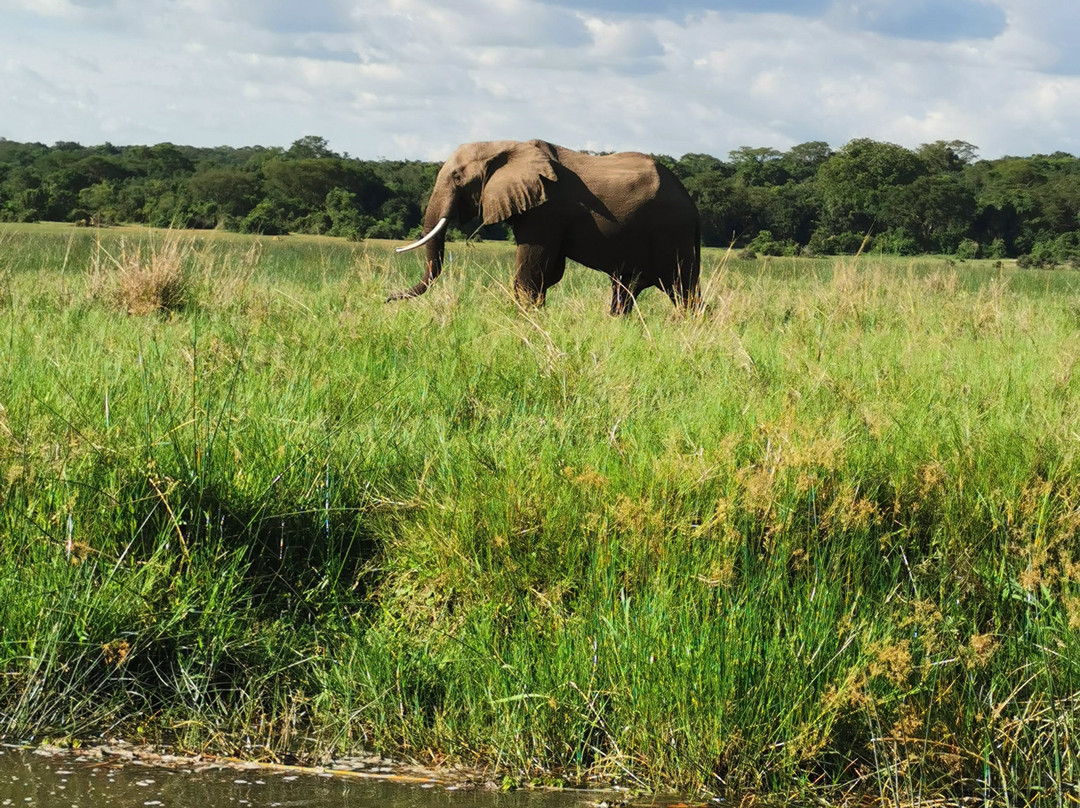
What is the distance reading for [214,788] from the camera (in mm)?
2730

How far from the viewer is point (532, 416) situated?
4523mm

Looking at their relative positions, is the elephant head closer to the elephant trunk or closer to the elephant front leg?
the elephant trunk

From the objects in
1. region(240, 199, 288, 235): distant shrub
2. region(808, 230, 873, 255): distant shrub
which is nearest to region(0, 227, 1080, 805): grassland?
region(240, 199, 288, 235): distant shrub

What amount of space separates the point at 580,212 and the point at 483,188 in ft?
2.88

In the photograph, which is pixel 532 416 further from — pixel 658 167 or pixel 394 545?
pixel 658 167

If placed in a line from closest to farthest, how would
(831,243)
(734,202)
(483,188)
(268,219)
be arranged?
(483,188)
(268,219)
(734,202)
(831,243)

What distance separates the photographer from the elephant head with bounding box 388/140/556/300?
884 centimetres

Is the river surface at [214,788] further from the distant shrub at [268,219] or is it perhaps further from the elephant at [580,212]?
the distant shrub at [268,219]

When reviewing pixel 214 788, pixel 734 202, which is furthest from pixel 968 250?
pixel 214 788

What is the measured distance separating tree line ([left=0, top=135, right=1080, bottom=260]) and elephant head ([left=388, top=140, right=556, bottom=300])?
462 inches

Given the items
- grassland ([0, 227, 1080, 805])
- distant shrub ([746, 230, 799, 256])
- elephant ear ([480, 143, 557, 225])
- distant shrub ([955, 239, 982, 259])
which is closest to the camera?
grassland ([0, 227, 1080, 805])

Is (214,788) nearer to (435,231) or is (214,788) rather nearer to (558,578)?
(558,578)

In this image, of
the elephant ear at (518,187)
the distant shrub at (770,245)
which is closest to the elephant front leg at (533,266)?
the elephant ear at (518,187)

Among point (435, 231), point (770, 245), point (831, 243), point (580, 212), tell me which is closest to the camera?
point (580, 212)
